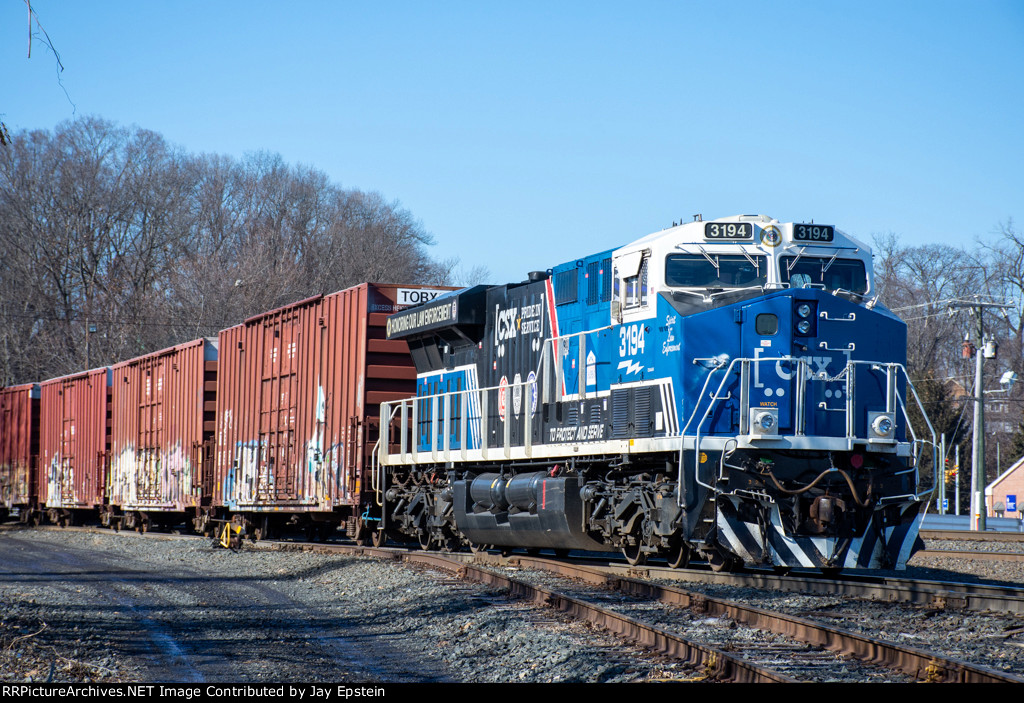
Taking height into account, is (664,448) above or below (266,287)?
below

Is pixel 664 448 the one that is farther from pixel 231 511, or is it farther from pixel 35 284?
pixel 35 284

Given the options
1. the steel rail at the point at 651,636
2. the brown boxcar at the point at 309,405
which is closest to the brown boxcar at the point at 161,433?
the brown boxcar at the point at 309,405

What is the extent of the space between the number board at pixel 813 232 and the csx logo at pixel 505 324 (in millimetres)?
4242

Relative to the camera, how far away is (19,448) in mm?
32438

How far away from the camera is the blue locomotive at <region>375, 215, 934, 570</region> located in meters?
11.1

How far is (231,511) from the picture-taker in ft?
72.8

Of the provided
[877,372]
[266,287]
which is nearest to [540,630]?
[877,372]

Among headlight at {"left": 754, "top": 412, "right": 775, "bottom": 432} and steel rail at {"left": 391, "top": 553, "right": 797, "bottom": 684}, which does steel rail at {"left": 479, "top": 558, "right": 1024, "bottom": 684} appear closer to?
steel rail at {"left": 391, "top": 553, "right": 797, "bottom": 684}

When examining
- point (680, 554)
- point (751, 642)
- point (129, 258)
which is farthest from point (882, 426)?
point (129, 258)

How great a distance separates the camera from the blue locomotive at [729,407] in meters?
11.1

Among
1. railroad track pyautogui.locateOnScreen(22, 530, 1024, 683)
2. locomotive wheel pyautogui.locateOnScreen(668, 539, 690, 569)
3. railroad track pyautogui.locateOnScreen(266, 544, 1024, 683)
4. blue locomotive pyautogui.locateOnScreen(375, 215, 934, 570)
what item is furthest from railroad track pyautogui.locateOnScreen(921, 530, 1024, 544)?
railroad track pyautogui.locateOnScreen(266, 544, 1024, 683)

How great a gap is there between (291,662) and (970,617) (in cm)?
539

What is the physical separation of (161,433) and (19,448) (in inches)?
409

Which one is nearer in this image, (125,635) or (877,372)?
(125,635)
